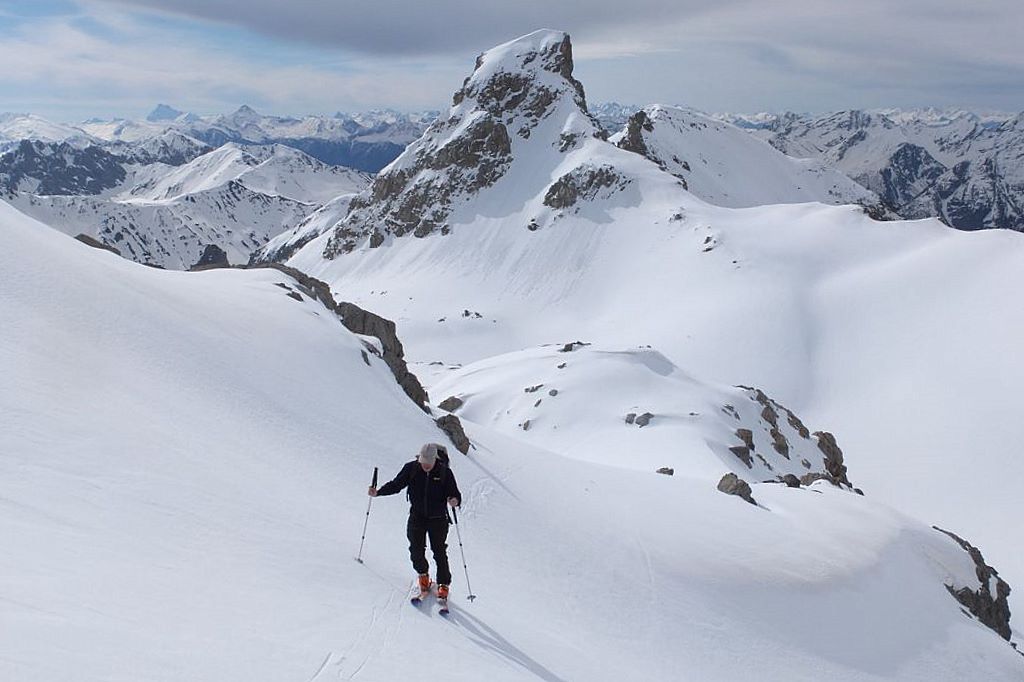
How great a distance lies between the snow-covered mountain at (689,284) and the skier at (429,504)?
3050 centimetres

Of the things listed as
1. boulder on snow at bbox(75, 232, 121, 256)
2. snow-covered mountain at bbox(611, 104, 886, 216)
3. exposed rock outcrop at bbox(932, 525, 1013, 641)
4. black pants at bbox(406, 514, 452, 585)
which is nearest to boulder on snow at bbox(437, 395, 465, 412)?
boulder on snow at bbox(75, 232, 121, 256)

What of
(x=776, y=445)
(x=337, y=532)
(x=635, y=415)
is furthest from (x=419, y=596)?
(x=776, y=445)

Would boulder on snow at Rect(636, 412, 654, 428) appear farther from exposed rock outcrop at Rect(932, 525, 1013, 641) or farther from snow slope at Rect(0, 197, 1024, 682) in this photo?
exposed rock outcrop at Rect(932, 525, 1013, 641)

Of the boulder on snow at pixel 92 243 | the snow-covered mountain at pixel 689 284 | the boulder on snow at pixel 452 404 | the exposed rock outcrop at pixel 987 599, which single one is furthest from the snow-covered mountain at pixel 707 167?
the boulder on snow at pixel 92 243

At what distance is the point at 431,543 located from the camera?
10609mm

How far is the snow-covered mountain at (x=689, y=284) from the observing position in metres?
57.7

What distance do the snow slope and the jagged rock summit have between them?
101022 millimetres

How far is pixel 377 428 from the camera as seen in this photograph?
64.6ft

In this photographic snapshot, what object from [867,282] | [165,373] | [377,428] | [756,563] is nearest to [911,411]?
[867,282]

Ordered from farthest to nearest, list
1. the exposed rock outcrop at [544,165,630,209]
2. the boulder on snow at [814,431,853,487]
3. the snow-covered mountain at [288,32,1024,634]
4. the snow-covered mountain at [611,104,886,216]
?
the snow-covered mountain at [611,104,886,216] < the exposed rock outcrop at [544,165,630,209] < the snow-covered mountain at [288,32,1024,634] < the boulder on snow at [814,431,853,487]

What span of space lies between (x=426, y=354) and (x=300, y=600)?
76.7 metres

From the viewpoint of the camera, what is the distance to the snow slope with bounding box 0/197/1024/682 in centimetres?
815

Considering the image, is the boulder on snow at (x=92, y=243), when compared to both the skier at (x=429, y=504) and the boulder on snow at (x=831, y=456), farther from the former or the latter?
the boulder on snow at (x=831, y=456)

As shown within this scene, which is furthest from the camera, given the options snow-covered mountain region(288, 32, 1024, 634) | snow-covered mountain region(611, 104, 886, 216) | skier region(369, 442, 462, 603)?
snow-covered mountain region(611, 104, 886, 216)
